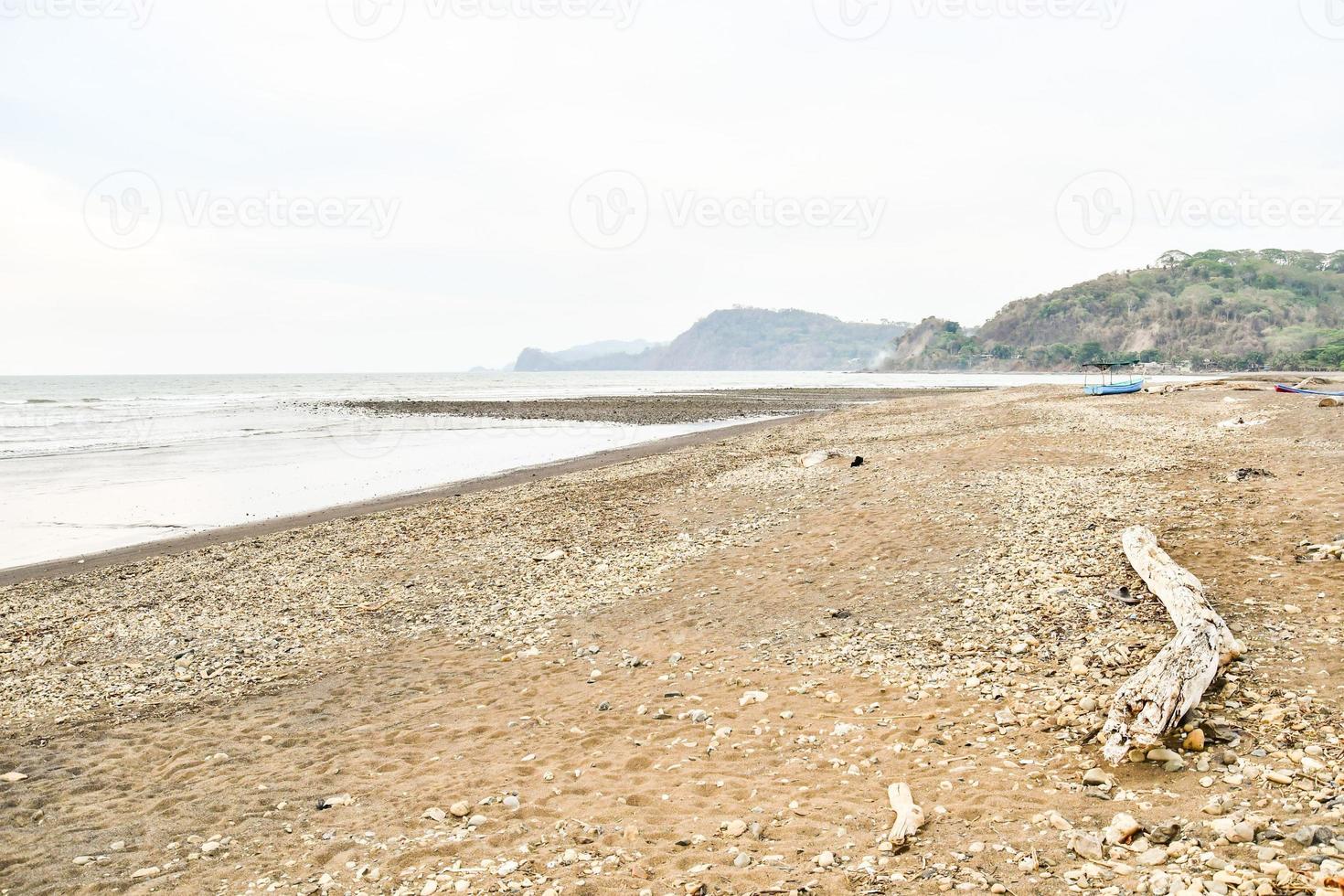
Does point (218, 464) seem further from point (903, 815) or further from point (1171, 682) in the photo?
point (1171, 682)

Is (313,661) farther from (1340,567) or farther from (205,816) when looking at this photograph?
(1340,567)

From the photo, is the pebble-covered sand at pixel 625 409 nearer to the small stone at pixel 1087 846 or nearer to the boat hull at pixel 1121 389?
the boat hull at pixel 1121 389

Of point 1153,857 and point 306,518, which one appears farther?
point 306,518

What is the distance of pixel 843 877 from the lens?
171 inches

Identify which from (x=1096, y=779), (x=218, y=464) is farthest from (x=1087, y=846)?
(x=218, y=464)

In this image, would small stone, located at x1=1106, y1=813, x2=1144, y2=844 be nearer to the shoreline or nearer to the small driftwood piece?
the small driftwood piece

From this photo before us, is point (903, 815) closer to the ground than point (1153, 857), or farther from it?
closer to the ground

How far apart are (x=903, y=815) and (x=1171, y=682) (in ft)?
7.90

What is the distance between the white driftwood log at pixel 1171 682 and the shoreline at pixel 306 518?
1697cm

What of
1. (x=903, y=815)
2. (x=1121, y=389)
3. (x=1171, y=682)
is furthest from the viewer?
(x=1121, y=389)

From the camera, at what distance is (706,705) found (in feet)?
24.1

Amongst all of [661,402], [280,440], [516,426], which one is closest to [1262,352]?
[661,402]

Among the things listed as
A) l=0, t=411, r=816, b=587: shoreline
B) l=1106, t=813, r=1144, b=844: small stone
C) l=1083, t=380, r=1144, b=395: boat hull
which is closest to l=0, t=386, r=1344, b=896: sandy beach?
l=1106, t=813, r=1144, b=844: small stone

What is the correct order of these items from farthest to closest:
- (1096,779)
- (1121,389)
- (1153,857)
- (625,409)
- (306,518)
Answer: (625,409), (1121,389), (306,518), (1096,779), (1153,857)
